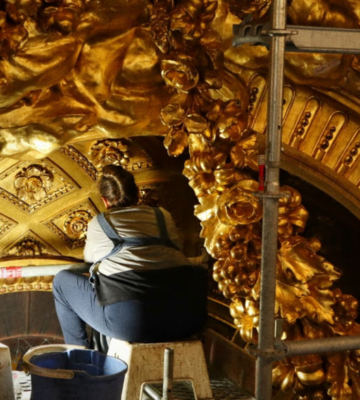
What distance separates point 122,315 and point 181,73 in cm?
79

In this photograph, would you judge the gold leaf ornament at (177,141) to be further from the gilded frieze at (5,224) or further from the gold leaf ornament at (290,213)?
the gilded frieze at (5,224)

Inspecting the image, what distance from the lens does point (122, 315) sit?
327 cm

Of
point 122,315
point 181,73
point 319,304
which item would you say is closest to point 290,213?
point 319,304

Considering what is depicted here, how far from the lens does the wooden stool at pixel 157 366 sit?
3201mm

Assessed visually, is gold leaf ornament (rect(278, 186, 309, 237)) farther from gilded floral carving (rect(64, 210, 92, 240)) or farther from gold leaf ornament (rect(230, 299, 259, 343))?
gilded floral carving (rect(64, 210, 92, 240))

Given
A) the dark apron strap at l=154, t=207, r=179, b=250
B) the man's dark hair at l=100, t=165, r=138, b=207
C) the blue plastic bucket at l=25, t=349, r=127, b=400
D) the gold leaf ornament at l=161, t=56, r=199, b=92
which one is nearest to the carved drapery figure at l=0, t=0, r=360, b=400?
the gold leaf ornament at l=161, t=56, r=199, b=92

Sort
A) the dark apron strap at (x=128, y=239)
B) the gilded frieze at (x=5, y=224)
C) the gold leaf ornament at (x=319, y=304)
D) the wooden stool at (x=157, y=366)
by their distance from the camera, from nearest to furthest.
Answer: the gold leaf ornament at (x=319, y=304) → the wooden stool at (x=157, y=366) → the dark apron strap at (x=128, y=239) → the gilded frieze at (x=5, y=224)

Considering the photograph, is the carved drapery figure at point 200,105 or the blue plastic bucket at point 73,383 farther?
the carved drapery figure at point 200,105

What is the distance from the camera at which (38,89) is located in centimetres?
302

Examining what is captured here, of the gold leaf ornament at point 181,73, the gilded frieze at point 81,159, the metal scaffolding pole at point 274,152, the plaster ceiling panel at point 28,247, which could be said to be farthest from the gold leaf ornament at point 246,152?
the plaster ceiling panel at point 28,247

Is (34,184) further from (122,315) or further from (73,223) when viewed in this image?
(122,315)

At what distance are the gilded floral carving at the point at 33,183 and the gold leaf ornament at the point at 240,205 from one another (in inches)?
27.6

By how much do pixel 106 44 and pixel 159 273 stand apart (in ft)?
2.41

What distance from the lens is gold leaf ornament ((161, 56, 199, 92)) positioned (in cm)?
297
